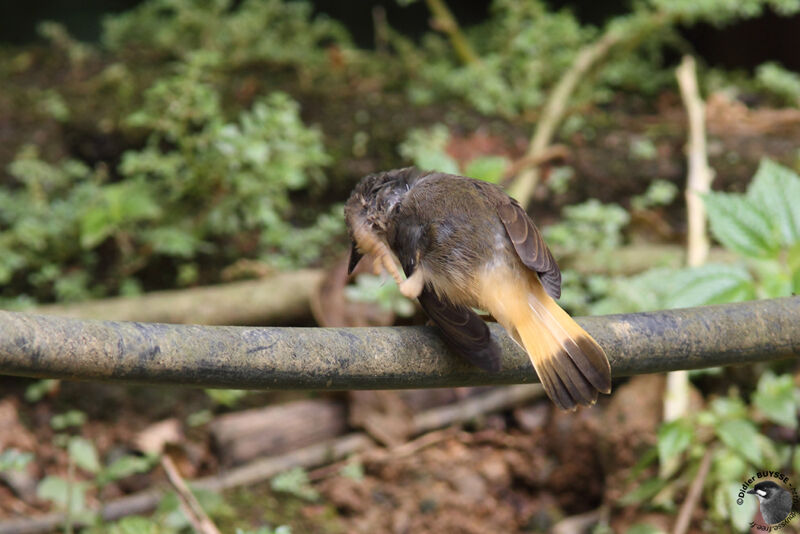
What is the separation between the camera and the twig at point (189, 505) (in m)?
2.21

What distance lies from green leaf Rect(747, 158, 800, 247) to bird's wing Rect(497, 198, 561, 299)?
652 mm

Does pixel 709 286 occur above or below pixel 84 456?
above

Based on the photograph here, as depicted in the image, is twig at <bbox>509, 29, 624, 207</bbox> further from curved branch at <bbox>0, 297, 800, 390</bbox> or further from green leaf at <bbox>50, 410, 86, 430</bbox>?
curved branch at <bbox>0, 297, 800, 390</bbox>

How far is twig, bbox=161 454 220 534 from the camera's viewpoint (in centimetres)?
221

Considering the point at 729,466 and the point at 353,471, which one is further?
the point at 353,471

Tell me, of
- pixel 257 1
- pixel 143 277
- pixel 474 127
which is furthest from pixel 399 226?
pixel 257 1

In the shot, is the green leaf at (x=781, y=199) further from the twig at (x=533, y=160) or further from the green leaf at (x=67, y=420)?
the green leaf at (x=67, y=420)

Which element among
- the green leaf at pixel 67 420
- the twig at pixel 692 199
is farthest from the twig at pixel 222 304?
the twig at pixel 692 199

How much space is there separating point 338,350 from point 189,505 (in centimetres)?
113

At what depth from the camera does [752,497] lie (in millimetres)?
2174

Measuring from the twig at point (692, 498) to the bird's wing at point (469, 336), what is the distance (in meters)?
1.15

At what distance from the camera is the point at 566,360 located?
1.55 m

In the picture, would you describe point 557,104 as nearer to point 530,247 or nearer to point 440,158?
point 440,158

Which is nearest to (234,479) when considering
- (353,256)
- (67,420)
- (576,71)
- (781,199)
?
(67,420)
